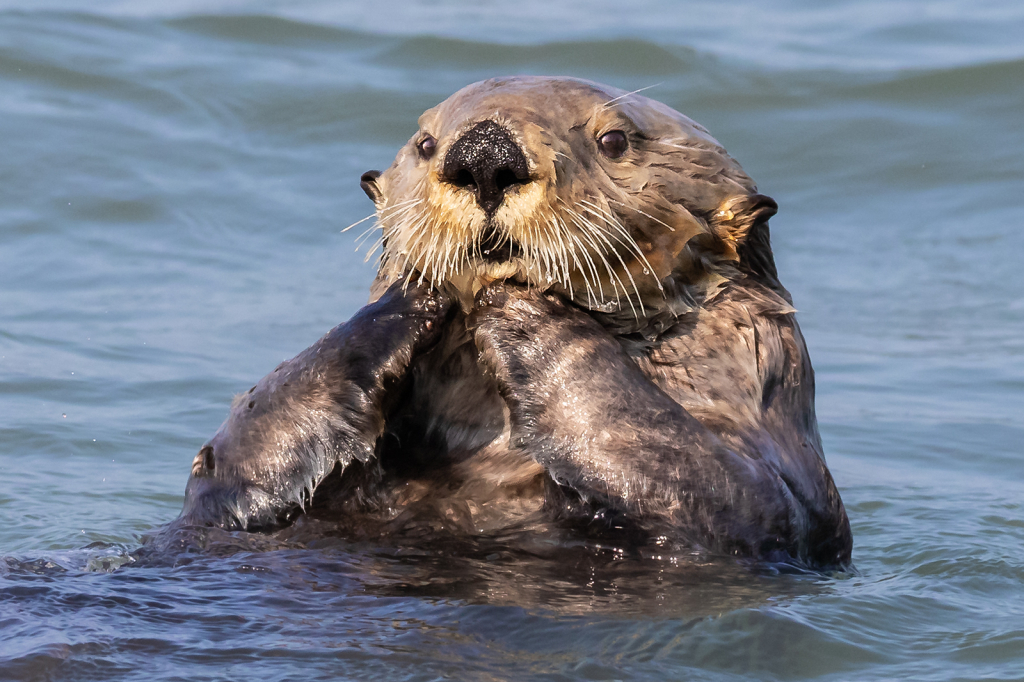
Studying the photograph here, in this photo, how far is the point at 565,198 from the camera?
378 centimetres

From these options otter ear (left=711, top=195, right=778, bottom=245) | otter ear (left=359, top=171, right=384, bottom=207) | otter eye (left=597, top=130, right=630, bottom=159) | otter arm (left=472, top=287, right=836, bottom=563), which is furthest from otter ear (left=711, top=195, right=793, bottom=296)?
otter ear (left=359, top=171, right=384, bottom=207)

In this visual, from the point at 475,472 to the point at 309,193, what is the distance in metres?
6.78

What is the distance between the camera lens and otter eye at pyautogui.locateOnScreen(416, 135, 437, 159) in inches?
160

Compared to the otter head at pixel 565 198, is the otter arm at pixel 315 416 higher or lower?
lower

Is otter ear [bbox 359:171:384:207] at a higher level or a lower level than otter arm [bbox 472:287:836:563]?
higher

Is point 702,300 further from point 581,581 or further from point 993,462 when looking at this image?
point 993,462

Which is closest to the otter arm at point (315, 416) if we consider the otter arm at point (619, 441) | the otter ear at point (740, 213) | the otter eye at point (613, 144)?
the otter arm at point (619, 441)

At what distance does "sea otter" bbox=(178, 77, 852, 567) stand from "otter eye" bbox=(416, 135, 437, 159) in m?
0.01

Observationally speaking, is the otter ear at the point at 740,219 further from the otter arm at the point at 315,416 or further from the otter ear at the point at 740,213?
the otter arm at the point at 315,416

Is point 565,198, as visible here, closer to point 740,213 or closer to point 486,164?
point 486,164

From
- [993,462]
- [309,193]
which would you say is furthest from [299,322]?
[993,462]

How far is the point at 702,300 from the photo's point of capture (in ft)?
13.8

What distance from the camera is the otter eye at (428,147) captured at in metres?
4.06

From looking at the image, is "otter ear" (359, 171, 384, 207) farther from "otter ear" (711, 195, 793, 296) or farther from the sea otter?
"otter ear" (711, 195, 793, 296)
